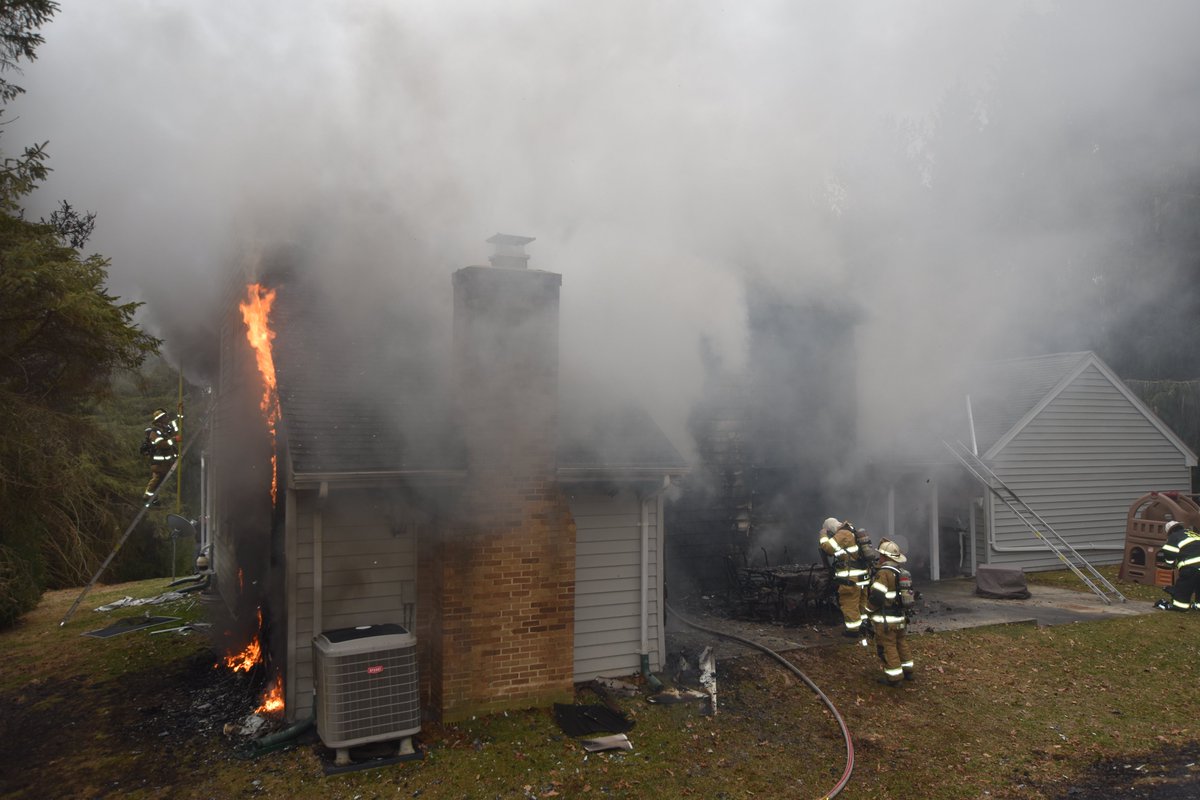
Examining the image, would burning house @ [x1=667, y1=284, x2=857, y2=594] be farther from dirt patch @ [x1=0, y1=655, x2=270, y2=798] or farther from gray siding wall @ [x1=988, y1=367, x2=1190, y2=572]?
dirt patch @ [x1=0, y1=655, x2=270, y2=798]

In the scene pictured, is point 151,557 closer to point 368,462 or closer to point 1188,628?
point 368,462

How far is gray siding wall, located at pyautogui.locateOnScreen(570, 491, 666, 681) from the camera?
24.6ft

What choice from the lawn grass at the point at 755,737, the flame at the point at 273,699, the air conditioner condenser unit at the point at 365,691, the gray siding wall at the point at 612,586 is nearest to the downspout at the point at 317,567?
the air conditioner condenser unit at the point at 365,691

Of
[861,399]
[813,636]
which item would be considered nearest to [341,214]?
[813,636]

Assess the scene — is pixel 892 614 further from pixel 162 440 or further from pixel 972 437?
pixel 162 440

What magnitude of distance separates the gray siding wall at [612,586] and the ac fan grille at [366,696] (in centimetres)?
203

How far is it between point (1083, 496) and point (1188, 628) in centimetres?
575

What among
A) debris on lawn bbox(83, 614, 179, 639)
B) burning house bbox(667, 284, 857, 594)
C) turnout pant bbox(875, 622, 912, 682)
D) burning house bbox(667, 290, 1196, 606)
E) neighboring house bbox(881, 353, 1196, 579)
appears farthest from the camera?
neighboring house bbox(881, 353, 1196, 579)

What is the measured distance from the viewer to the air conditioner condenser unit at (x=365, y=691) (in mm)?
5656

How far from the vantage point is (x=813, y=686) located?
7.22 m

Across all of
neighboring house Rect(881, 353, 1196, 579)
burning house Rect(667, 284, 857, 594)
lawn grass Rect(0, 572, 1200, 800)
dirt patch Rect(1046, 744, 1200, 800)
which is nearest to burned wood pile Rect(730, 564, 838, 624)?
burning house Rect(667, 284, 857, 594)

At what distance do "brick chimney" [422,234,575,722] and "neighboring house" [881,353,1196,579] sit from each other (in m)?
8.18

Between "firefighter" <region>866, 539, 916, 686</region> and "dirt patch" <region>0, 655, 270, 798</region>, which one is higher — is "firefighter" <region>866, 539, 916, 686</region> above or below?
above

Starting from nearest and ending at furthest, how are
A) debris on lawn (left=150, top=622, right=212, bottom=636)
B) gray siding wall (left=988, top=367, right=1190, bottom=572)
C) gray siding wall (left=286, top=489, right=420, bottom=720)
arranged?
1. gray siding wall (left=286, top=489, right=420, bottom=720)
2. debris on lawn (left=150, top=622, right=212, bottom=636)
3. gray siding wall (left=988, top=367, right=1190, bottom=572)
